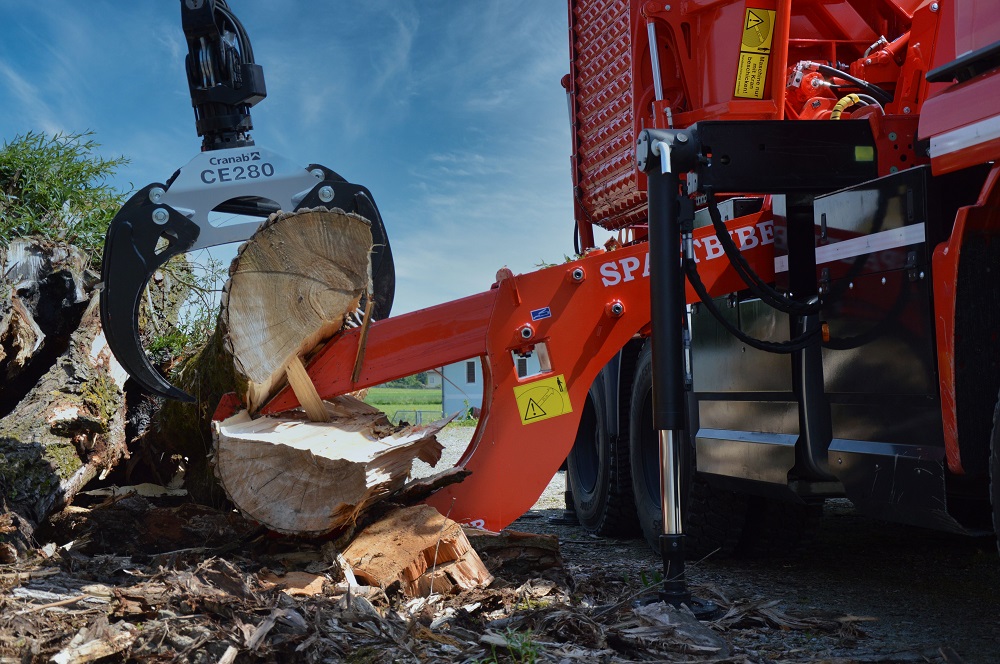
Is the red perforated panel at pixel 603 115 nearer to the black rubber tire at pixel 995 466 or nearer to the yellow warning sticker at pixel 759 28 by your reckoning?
the yellow warning sticker at pixel 759 28

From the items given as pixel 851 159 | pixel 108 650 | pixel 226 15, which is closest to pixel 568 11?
pixel 226 15

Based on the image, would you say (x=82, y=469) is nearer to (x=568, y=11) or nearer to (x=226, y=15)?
(x=226, y=15)

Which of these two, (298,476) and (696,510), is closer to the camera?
(298,476)

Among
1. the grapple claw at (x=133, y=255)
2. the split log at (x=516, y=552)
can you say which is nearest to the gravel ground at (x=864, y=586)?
the split log at (x=516, y=552)

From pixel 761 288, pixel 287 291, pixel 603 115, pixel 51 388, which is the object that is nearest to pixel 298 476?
pixel 287 291

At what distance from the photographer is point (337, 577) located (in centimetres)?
374

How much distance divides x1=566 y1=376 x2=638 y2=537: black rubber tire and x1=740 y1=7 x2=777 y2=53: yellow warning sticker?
242 centimetres

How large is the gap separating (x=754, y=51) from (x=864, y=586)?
2677 mm

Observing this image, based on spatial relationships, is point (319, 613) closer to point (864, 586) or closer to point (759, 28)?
point (864, 586)

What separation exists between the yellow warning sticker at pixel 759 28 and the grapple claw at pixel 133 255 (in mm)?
2881

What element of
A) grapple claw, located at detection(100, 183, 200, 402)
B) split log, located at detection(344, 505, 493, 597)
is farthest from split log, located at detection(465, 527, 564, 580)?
grapple claw, located at detection(100, 183, 200, 402)

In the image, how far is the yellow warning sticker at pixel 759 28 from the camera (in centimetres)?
476

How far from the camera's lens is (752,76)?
478 cm

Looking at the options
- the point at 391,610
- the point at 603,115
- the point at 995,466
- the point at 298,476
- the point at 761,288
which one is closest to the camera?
the point at 995,466
